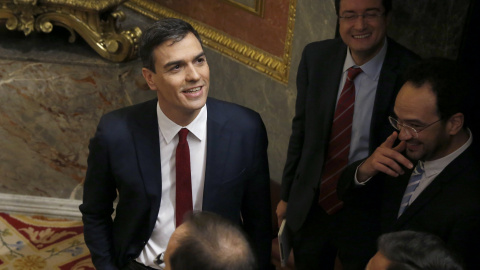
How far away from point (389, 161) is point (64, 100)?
2343 mm

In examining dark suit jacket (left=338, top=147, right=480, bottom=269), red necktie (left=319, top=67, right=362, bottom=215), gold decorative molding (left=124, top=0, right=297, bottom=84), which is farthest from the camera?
gold decorative molding (left=124, top=0, right=297, bottom=84)

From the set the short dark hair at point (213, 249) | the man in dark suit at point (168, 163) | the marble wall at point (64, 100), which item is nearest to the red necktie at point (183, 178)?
the man in dark suit at point (168, 163)

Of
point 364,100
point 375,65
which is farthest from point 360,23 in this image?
point 364,100

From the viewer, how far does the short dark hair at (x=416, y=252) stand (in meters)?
1.65

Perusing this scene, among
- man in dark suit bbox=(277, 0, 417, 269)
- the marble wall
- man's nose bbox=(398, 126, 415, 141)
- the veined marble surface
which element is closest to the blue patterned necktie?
man's nose bbox=(398, 126, 415, 141)

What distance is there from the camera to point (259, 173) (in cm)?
239

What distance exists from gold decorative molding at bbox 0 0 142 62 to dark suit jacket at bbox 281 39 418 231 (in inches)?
60.5

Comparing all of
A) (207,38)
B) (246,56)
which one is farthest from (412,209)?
(207,38)

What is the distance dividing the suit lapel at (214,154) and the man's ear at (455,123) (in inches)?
31.3

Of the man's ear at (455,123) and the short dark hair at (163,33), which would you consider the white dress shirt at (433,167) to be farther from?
the short dark hair at (163,33)

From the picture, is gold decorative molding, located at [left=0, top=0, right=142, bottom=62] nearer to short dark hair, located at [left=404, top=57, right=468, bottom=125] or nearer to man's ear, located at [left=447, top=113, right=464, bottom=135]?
short dark hair, located at [left=404, top=57, right=468, bottom=125]

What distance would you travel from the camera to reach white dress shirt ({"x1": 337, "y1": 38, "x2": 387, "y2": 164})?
255cm

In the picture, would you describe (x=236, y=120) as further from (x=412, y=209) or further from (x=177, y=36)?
(x=412, y=209)

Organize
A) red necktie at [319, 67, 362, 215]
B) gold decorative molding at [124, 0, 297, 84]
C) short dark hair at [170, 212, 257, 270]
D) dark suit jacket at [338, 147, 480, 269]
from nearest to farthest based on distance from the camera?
short dark hair at [170, 212, 257, 270], dark suit jacket at [338, 147, 480, 269], red necktie at [319, 67, 362, 215], gold decorative molding at [124, 0, 297, 84]
